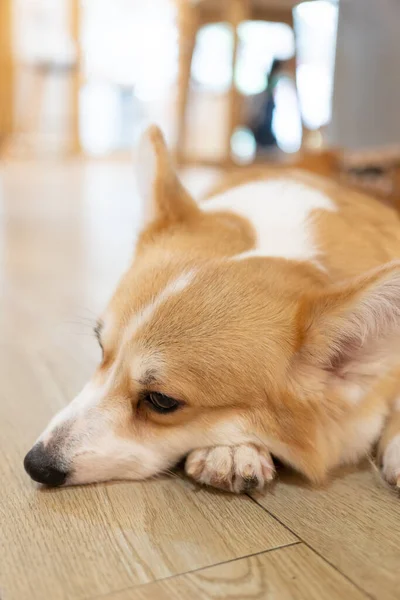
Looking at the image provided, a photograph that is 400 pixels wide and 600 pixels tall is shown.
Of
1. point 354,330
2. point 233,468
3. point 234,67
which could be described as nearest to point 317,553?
point 233,468

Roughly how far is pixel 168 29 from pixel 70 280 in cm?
732

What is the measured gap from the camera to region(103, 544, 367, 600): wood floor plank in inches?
31.8

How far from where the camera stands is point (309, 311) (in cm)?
107

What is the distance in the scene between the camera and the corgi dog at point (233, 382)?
106 cm

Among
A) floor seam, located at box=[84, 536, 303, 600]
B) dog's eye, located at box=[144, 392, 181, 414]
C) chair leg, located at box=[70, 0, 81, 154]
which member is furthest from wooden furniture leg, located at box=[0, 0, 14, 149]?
floor seam, located at box=[84, 536, 303, 600]

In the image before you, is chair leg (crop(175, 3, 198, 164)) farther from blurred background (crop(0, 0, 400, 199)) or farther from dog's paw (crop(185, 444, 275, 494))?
dog's paw (crop(185, 444, 275, 494))

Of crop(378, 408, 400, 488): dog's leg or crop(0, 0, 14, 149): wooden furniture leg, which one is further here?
crop(0, 0, 14, 149): wooden furniture leg

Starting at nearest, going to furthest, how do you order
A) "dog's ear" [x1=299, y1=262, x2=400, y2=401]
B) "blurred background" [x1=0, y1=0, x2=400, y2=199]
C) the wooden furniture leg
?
"dog's ear" [x1=299, y1=262, x2=400, y2=401] → "blurred background" [x1=0, y1=0, x2=400, y2=199] → the wooden furniture leg

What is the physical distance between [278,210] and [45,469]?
30.0 inches

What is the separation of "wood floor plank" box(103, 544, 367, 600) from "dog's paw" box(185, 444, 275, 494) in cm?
18

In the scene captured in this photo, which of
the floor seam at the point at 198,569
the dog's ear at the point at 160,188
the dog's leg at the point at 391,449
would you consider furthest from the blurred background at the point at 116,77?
the floor seam at the point at 198,569

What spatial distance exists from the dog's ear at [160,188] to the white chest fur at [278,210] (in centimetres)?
14

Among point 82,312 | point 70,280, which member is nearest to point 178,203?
point 82,312

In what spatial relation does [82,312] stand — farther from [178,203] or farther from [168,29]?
[168,29]
